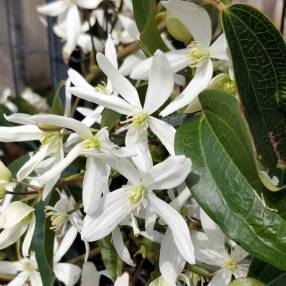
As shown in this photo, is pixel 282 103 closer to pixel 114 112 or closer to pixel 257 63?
pixel 257 63

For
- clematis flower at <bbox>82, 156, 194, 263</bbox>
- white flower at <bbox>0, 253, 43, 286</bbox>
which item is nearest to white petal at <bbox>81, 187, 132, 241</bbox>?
clematis flower at <bbox>82, 156, 194, 263</bbox>

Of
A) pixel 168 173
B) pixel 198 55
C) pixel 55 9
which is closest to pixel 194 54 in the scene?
pixel 198 55

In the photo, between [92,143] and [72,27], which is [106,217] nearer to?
[92,143]

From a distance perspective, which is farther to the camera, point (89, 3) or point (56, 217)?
point (89, 3)

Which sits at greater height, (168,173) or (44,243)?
(168,173)

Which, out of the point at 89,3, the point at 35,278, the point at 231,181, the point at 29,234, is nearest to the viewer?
the point at 231,181

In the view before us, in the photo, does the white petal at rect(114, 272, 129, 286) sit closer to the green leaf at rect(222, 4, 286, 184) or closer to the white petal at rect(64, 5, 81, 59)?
the green leaf at rect(222, 4, 286, 184)

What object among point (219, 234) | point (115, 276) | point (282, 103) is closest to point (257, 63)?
point (282, 103)

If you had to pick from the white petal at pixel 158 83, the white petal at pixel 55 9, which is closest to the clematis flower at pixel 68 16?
the white petal at pixel 55 9
